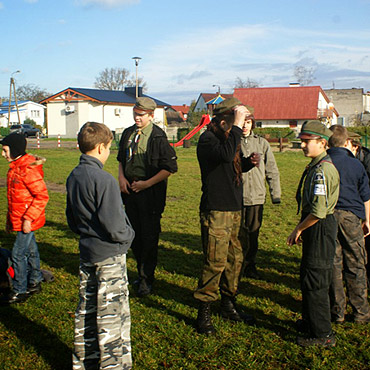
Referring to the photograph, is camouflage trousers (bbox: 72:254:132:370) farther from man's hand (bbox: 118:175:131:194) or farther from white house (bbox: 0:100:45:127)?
white house (bbox: 0:100:45:127)

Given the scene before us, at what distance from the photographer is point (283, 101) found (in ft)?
200

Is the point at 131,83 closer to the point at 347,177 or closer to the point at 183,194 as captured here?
the point at 183,194

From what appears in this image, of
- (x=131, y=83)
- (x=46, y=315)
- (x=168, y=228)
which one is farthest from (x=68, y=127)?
(x=46, y=315)

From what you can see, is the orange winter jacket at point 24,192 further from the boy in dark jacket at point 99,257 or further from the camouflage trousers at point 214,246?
the camouflage trousers at point 214,246

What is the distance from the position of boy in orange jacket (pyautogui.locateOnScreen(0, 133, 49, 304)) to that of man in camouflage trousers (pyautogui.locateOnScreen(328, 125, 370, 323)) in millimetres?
3214

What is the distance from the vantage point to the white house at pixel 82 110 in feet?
181

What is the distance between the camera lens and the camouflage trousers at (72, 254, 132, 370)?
334cm

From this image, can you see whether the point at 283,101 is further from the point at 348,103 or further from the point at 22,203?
the point at 22,203

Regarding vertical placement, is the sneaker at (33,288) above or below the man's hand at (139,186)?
below

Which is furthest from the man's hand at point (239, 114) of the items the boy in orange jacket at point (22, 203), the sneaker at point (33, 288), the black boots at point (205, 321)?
the sneaker at point (33, 288)

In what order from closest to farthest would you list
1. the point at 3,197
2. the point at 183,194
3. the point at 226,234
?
the point at 226,234 → the point at 3,197 → the point at 183,194

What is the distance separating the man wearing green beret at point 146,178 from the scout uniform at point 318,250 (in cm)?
189

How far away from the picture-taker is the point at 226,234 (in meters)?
4.26

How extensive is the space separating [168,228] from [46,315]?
435cm
